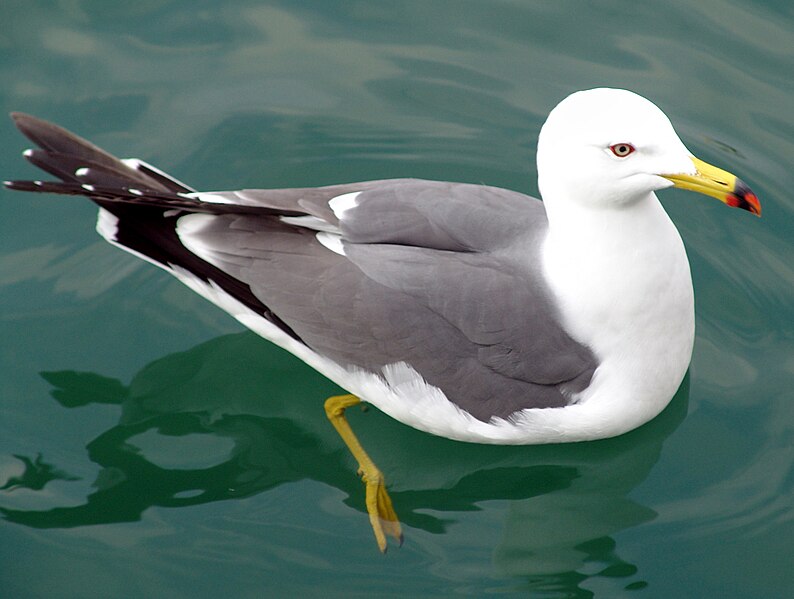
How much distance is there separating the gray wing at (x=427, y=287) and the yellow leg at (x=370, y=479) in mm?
564

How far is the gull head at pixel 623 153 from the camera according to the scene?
15.8ft

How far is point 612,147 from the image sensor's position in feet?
15.9

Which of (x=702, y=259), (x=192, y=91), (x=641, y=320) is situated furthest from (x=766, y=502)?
(x=192, y=91)

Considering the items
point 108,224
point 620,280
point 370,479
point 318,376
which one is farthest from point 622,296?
point 108,224

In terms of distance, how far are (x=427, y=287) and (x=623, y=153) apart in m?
1.02

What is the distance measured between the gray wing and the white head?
1.53 feet

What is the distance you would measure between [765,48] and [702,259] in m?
1.84

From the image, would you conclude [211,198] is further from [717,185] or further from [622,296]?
[717,185]

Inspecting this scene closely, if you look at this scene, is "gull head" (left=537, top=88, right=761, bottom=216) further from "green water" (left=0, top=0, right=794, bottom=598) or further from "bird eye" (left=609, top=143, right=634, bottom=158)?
"green water" (left=0, top=0, right=794, bottom=598)

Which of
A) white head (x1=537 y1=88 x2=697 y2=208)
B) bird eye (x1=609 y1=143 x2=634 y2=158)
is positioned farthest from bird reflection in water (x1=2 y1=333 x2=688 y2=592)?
bird eye (x1=609 y1=143 x2=634 y2=158)

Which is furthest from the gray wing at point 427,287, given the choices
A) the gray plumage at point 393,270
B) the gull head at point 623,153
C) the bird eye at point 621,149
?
the bird eye at point 621,149

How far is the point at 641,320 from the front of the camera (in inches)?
206

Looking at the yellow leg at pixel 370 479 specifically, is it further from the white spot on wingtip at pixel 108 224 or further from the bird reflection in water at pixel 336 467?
the white spot on wingtip at pixel 108 224

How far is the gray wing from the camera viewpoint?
5.20 meters
